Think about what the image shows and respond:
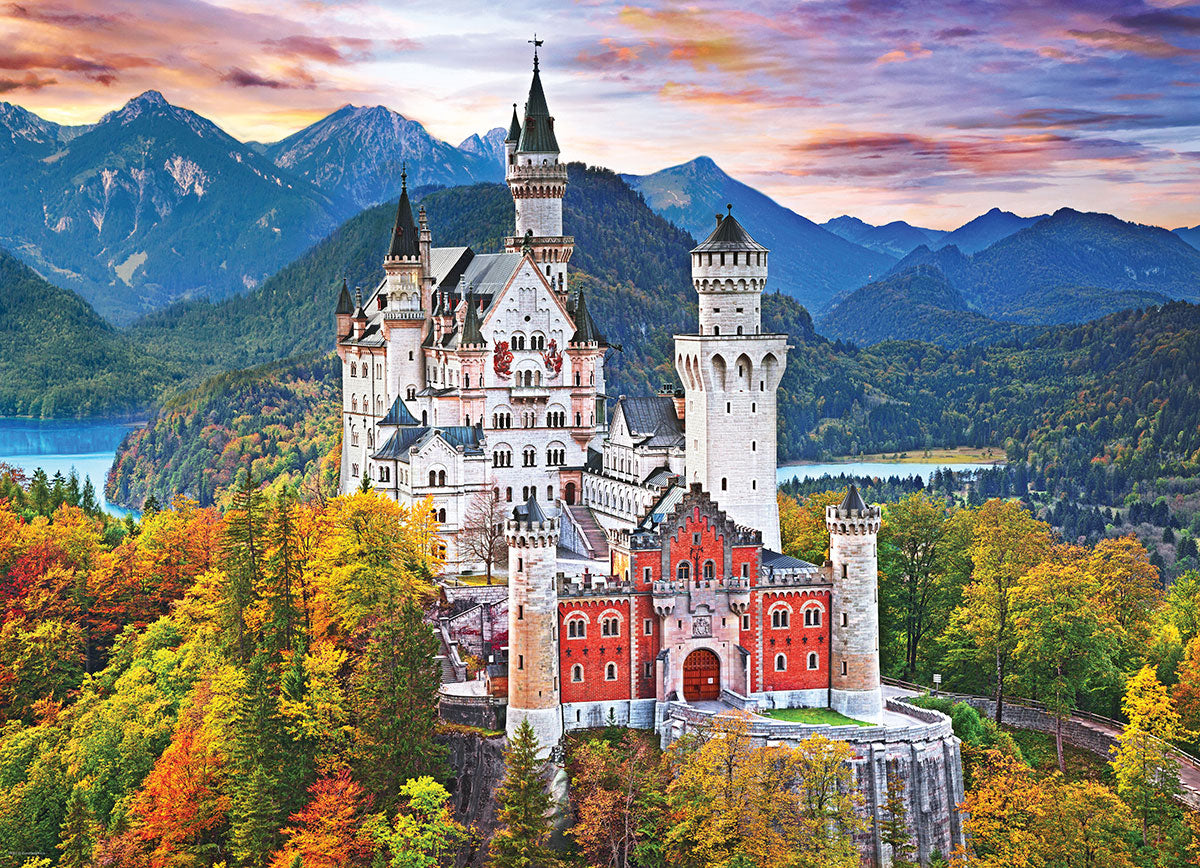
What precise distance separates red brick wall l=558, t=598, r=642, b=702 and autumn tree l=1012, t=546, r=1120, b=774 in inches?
955

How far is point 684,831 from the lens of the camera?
202ft

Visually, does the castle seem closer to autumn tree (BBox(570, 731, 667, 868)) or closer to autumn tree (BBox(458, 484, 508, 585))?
autumn tree (BBox(458, 484, 508, 585))

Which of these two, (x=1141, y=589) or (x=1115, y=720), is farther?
(x=1141, y=589)

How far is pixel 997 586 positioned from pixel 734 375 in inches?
809

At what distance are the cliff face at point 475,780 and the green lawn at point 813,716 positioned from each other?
43.5ft

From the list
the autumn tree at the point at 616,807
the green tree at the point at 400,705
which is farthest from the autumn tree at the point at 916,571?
the green tree at the point at 400,705

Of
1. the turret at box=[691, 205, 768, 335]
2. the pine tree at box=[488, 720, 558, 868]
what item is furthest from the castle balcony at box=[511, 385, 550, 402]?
the pine tree at box=[488, 720, 558, 868]

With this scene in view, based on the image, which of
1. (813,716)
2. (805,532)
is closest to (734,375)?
(805,532)

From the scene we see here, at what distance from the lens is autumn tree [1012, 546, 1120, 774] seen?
80.4 meters

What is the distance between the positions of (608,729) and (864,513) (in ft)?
54.7

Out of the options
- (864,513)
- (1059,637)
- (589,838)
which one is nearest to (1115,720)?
(1059,637)

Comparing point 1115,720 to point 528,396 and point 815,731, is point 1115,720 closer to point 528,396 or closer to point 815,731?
point 815,731

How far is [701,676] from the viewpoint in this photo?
2827 inches

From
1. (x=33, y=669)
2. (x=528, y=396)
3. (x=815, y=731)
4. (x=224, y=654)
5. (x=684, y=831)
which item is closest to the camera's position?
(x=684, y=831)
